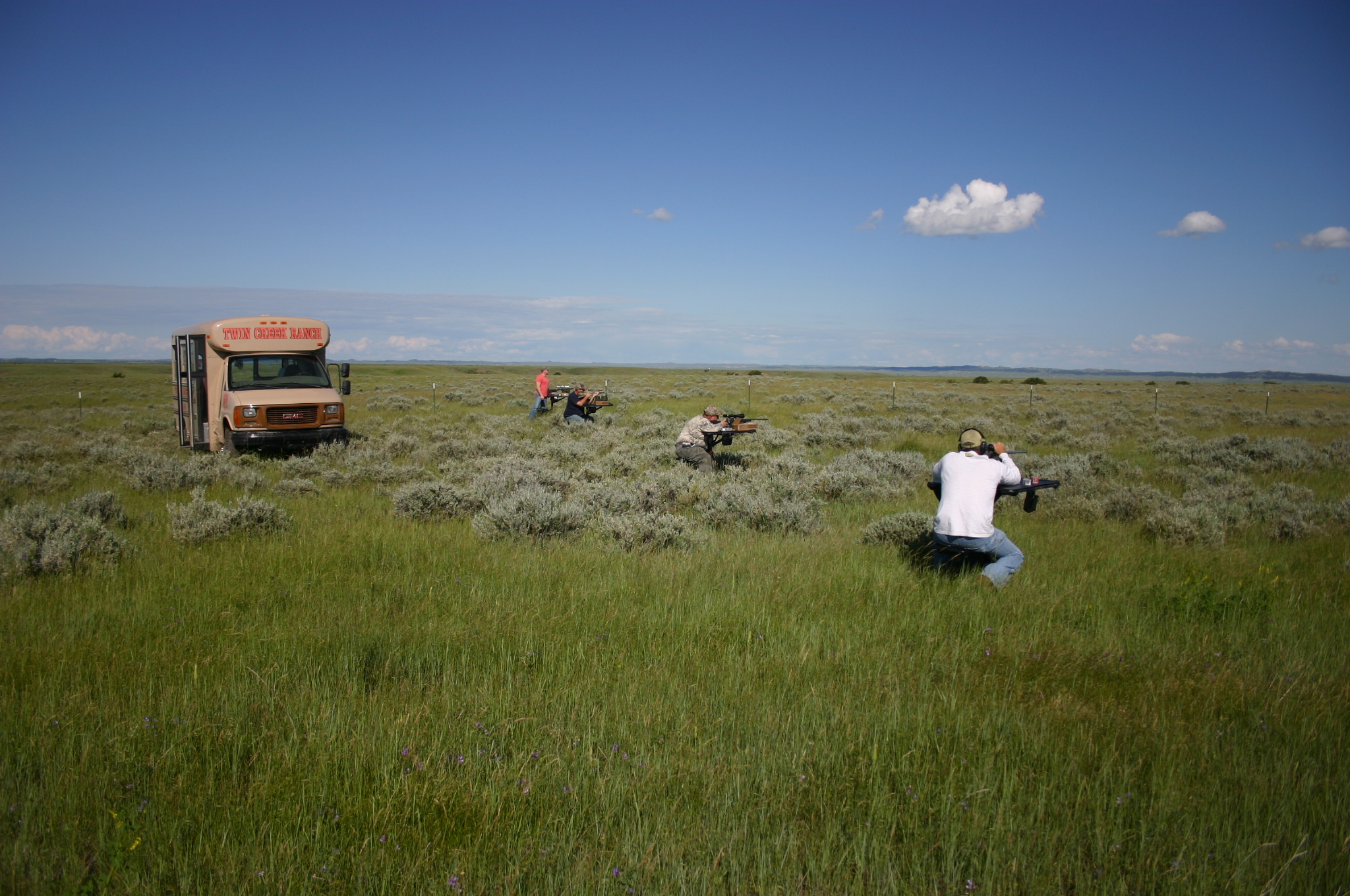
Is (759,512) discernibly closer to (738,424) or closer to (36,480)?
(738,424)

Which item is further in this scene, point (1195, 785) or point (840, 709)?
point (840, 709)

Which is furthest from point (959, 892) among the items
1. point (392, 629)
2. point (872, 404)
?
point (872, 404)

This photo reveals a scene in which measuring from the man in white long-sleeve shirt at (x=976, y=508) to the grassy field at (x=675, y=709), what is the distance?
1.19 ft

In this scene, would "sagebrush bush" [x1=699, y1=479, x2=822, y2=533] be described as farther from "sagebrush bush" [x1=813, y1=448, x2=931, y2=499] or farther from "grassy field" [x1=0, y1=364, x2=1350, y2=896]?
"sagebrush bush" [x1=813, y1=448, x2=931, y2=499]

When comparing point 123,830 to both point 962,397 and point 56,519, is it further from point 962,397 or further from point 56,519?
point 962,397

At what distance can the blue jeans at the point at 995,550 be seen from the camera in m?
6.17

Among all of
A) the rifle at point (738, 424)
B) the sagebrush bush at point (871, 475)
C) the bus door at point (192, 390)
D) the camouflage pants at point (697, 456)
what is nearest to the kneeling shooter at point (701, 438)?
the camouflage pants at point (697, 456)

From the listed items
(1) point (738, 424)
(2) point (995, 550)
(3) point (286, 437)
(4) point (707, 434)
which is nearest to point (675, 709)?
(2) point (995, 550)

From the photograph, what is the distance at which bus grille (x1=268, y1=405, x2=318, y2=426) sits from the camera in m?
14.9

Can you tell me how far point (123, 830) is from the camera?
8.99 ft

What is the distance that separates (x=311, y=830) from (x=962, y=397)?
40703 mm

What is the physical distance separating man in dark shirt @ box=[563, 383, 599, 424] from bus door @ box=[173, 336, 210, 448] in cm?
926

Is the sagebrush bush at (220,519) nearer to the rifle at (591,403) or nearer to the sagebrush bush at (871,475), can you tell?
the sagebrush bush at (871,475)

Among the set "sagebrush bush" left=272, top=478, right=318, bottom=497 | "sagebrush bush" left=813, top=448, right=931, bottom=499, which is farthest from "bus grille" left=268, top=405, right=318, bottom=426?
"sagebrush bush" left=813, top=448, right=931, bottom=499
